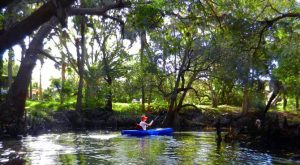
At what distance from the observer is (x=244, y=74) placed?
37969 mm

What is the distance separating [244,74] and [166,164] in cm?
2381

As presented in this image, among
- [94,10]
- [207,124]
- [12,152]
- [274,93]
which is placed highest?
[94,10]

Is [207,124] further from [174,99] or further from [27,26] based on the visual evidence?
[27,26]

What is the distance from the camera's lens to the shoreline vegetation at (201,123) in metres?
21.9

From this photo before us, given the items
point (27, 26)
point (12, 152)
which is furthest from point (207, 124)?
point (27, 26)

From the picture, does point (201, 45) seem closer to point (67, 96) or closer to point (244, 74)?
point (244, 74)

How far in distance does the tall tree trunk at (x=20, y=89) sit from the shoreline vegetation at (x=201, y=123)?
2808mm

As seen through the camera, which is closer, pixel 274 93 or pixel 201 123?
pixel 274 93

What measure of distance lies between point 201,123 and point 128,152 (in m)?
21.9

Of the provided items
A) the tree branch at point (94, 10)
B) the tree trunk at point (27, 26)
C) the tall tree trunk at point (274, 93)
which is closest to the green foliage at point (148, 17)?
the tree branch at point (94, 10)

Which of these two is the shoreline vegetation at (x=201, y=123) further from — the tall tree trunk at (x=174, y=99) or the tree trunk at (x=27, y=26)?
the tree trunk at (x=27, y=26)

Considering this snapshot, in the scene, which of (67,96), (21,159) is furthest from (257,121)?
(67,96)

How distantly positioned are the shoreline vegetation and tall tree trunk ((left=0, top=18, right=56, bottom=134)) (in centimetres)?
281

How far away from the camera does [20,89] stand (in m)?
25.7
